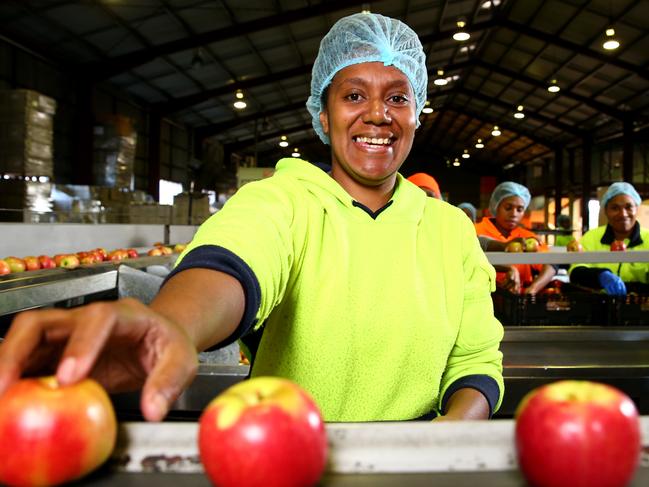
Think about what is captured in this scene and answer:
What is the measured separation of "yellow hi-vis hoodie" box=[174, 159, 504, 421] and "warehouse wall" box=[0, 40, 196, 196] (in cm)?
1138

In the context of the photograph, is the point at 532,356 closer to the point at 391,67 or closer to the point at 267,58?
the point at 391,67

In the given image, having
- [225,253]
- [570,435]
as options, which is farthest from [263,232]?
[570,435]

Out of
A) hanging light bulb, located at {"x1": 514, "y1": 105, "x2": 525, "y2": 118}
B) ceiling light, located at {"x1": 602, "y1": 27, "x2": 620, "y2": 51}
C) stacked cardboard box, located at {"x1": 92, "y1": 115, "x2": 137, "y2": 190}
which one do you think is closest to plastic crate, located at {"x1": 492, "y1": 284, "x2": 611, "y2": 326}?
stacked cardboard box, located at {"x1": 92, "y1": 115, "x2": 137, "y2": 190}

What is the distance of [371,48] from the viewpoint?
156cm

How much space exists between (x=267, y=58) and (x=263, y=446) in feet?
48.6

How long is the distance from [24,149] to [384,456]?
Answer: 6.96 meters

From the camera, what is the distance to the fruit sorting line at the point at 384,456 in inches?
22.7

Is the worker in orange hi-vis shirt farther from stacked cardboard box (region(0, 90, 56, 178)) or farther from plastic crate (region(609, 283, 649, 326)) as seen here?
stacked cardboard box (region(0, 90, 56, 178))

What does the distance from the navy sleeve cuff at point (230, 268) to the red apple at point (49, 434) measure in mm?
334

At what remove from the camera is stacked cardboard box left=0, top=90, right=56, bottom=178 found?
648 centimetres

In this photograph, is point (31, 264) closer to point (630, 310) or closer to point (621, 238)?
point (630, 310)

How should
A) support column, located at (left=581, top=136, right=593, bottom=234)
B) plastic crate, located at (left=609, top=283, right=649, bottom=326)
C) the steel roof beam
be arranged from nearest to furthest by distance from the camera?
plastic crate, located at (left=609, top=283, right=649, bottom=326), the steel roof beam, support column, located at (left=581, top=136, right=593, bottom=234)

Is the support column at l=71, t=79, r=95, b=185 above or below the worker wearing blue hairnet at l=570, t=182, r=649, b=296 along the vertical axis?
above

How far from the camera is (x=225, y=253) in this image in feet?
3.11
